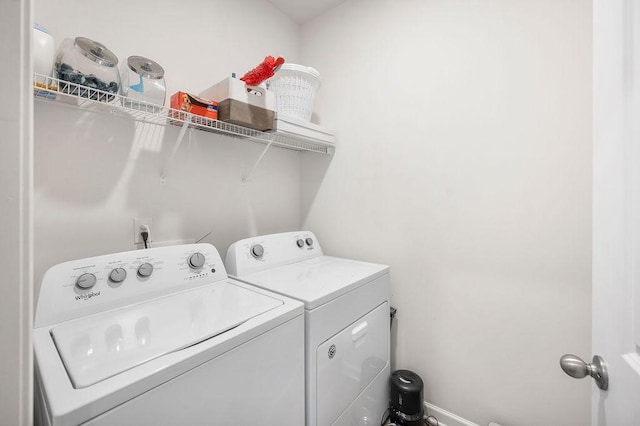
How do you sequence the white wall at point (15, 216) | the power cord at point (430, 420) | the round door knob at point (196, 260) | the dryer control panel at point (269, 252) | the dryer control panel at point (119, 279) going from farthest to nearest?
the power cord at point (430, 420)
the dryer control panel at point (269, 252)
the round door knob at point (196, 260)
the dryer control panel at point (119, 279)
the white wall at point (15, 216)

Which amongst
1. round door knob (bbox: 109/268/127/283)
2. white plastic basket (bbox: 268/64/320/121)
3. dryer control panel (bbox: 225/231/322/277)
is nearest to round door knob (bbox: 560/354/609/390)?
dryer control panel (bbox: 225/231/322/277)

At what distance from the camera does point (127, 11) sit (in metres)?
1.22

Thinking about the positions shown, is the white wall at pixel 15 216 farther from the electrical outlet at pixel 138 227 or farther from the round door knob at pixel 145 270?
the electrical outlet at pixel 138 227

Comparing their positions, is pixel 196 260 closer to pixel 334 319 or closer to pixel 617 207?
pixel 334 319

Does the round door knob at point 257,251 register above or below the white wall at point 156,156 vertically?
below

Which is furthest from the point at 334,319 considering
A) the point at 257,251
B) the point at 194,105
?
the point at 194,105

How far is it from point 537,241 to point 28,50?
166 cm

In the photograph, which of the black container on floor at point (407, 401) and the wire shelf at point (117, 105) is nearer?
the wire shelf at point (117, 105)

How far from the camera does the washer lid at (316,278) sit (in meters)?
1.08

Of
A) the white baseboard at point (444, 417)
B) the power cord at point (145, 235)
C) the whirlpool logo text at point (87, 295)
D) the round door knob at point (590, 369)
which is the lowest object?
the white baseboard at point (444, 417)

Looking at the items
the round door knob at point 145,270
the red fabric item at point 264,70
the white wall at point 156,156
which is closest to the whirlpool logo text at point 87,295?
the round door knob at point 145,270

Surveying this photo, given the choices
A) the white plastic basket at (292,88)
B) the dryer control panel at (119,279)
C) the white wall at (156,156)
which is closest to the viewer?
the dryer control panel at (119,279)

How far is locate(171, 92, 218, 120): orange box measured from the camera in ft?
3.82

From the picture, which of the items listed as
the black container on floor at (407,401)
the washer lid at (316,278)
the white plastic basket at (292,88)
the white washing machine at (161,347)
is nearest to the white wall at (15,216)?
the white washing machine at (161,347)
